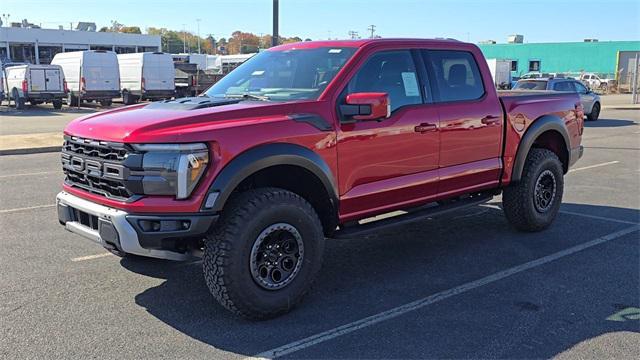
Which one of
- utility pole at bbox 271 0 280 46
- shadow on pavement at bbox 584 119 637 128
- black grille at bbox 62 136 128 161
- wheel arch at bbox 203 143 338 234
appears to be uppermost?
utility pole at bbox 271 0 280 46

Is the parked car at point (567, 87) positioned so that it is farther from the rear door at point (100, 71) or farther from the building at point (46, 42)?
the building at point (46, 42)

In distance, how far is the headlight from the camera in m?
3.76

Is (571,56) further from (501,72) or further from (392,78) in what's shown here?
(392,78)

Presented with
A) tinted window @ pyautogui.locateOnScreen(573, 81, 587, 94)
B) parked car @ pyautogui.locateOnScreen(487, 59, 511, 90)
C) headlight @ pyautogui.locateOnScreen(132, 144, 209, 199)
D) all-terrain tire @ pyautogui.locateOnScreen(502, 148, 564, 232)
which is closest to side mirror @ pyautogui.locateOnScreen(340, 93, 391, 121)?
headlight @ pyautogui.locateOnScreen(132, 144, 209, 199)

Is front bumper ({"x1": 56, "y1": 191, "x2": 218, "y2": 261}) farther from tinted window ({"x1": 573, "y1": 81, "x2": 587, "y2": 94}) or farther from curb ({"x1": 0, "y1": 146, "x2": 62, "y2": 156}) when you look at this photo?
tinted window ({"x1": 573, "y1": 81, "x2": 587, "y2": 94})

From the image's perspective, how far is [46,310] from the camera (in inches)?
169

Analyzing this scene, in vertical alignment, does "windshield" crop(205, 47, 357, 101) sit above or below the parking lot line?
above

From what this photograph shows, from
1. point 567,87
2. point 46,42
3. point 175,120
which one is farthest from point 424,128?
point 46,42

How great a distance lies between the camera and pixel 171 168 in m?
3.75

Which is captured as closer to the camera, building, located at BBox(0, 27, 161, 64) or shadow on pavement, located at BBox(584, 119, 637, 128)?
shadow on pavement, located at BBox(584, 119, 637, 128)

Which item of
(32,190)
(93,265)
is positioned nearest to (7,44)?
(32,190)

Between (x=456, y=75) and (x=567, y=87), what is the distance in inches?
676

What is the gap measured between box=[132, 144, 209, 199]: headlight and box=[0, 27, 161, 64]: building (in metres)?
60.0

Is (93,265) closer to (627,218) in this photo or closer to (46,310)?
(46,310)
